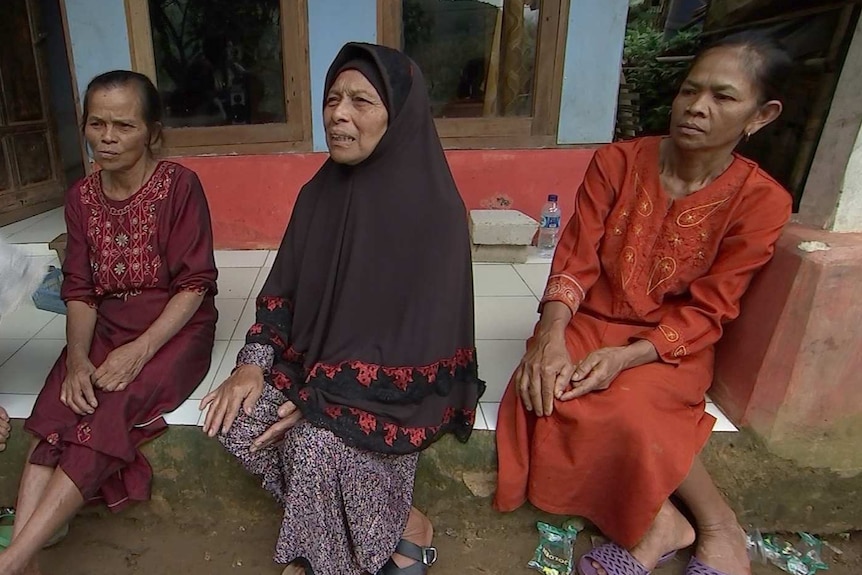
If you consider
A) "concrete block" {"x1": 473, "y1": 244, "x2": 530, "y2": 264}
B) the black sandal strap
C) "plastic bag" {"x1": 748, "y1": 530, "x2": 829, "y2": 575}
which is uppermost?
"concrete block" {"x1": 473, "y1": 244, "x2": 530, "y2": 264}

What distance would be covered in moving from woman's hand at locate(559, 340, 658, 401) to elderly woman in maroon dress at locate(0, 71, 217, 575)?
1.13 meters

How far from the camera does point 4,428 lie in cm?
178

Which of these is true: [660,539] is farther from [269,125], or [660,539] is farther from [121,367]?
[269,125]

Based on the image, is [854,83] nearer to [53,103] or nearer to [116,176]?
[116,176]

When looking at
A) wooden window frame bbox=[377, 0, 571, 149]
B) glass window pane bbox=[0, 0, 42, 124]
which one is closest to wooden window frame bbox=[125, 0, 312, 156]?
wooden window frame bbox=[377, 0, 571, 149]

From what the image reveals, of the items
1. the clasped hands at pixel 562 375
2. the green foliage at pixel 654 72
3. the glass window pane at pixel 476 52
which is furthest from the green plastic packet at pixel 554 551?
the green foliage at pixel 654 72

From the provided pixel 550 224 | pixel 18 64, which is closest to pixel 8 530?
pixel 550 224

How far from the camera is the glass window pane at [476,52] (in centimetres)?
345

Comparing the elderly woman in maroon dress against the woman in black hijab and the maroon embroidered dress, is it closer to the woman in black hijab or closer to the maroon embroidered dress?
the maroon embroidered dress

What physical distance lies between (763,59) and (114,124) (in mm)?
1711

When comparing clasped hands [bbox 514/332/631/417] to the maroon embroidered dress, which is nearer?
clasped hands [bbox 514/332/631/417]

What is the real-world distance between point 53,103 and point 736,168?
5.08 metres

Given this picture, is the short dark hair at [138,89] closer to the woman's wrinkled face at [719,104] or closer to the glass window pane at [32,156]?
the woman's wrinkled face at [719,104]

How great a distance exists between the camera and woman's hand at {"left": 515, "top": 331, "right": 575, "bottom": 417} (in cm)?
159
